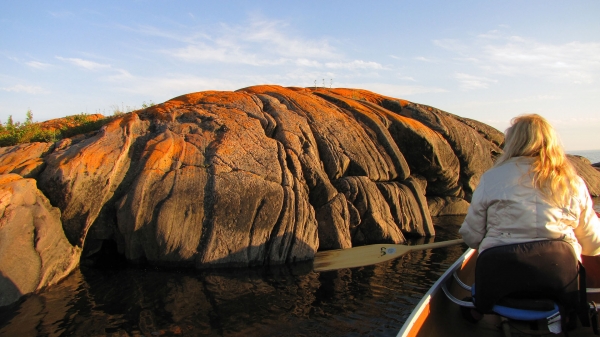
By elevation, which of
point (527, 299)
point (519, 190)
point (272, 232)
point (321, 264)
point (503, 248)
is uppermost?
point (519, 190)

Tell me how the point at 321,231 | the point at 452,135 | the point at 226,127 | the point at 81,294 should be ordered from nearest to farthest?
the point at 81,294, the point at 321,231, the point at 226,127, the point at 452,135

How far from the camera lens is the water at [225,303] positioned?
6.98 m

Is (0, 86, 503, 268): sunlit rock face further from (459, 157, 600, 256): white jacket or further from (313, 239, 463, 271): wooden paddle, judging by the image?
(459, 157, 600, 256): white jacket

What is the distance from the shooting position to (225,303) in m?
8.00

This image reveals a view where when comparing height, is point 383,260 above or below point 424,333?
below

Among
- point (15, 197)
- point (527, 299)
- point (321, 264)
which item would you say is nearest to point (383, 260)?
point (321, 264)

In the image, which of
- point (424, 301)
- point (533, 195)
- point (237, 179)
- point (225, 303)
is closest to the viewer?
point (533, 195)

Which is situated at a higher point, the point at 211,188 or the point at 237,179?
the point at 237,179

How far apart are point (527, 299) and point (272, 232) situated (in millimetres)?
6715

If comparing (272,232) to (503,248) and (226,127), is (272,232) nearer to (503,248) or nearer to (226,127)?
(226,127)

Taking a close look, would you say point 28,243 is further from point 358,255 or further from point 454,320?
point 454,320

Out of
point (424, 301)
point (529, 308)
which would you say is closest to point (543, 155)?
point (529, 308)

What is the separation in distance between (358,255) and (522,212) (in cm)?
662

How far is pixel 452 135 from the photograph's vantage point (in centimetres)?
1727
